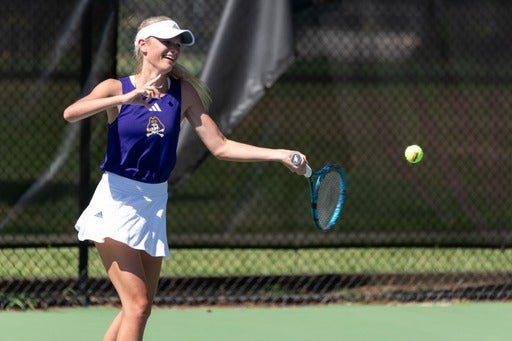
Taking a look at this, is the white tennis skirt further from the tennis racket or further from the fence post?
the fence post

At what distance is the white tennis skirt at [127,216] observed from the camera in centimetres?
455

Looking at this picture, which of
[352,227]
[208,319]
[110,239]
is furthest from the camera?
[352,227]

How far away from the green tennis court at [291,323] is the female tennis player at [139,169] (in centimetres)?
144

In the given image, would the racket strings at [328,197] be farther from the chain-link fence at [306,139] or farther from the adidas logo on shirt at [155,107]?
the chain-link fence at [306,139]

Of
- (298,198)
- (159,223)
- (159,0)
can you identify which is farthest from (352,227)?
(159,223)

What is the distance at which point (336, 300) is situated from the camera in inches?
275

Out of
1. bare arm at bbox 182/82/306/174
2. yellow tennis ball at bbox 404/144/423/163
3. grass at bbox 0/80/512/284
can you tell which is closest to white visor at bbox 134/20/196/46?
bare arm at bbox 182/82/306/174

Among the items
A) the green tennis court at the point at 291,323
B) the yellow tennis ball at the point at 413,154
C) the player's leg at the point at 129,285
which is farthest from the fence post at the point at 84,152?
the player's leg at the point at 129,285

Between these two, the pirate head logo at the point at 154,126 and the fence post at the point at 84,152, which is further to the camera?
the fence post at the point at 84,152

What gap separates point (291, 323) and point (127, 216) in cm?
212

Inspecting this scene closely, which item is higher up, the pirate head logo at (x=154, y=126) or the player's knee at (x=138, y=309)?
the pirate head logo at (x=154, y=126)

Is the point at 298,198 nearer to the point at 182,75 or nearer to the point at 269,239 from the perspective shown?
the point at 269,239

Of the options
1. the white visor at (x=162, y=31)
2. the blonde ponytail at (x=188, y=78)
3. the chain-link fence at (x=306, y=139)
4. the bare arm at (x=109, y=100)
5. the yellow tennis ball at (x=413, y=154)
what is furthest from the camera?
the chain-link fence at (x=306, y=139)

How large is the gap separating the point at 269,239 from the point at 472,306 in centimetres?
128
